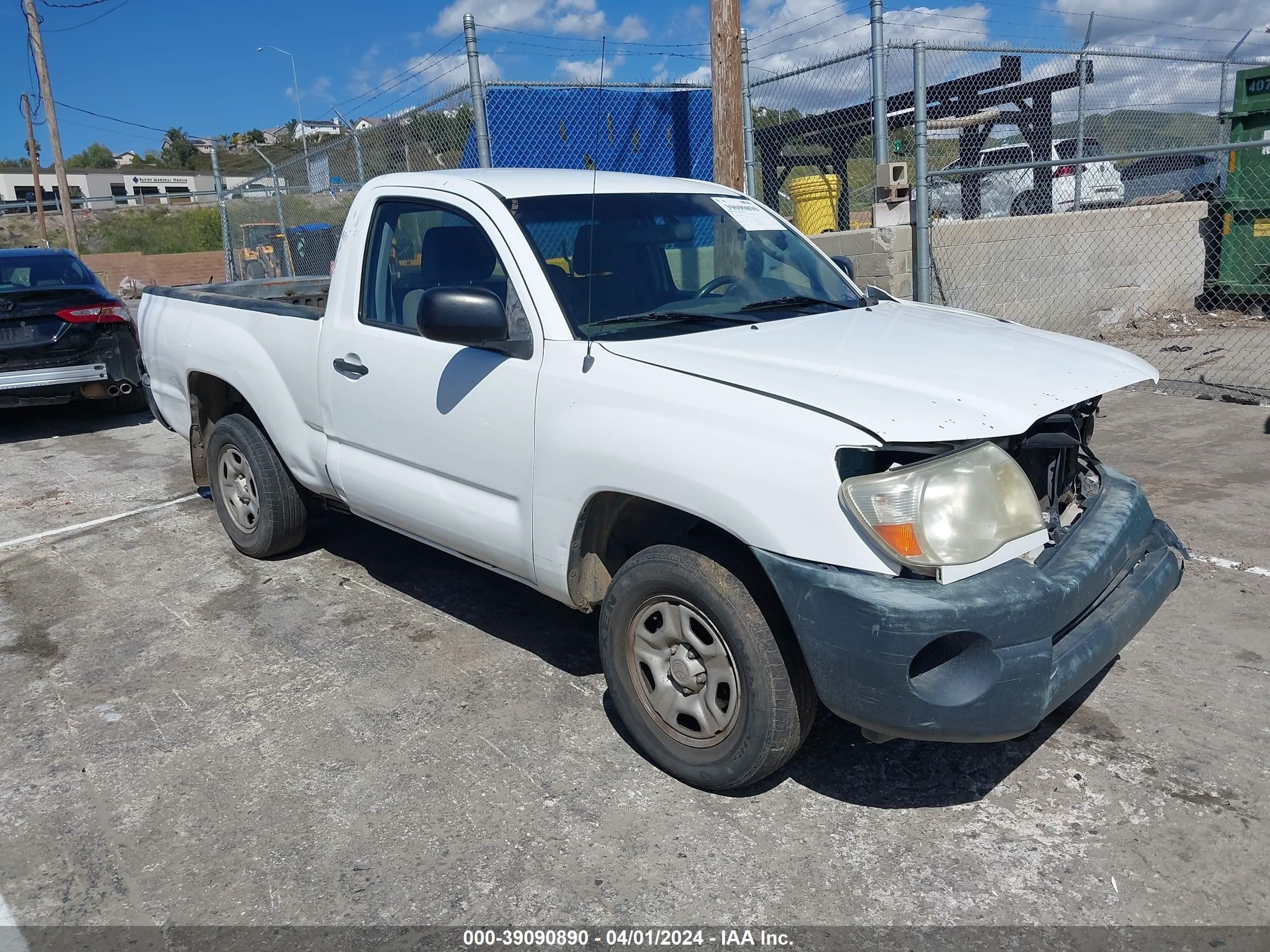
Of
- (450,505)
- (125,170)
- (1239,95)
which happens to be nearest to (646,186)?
(450,505)

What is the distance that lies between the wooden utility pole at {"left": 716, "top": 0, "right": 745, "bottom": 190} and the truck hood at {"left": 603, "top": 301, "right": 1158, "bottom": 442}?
485 centimetres

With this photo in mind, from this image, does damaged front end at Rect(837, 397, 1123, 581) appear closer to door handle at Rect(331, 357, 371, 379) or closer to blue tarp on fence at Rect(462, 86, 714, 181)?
door handle at Rect(331, 357, 371, 379)

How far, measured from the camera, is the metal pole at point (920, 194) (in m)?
8.55

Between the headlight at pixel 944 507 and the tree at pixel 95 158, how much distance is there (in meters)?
117

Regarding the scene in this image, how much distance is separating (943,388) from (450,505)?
190 cm

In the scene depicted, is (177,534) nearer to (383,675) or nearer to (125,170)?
(383,675)

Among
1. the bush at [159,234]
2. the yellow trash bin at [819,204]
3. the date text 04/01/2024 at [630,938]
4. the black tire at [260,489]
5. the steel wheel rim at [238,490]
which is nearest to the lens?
the date text 04/01/2024 at [630,938]

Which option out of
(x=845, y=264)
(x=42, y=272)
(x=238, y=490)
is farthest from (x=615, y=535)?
(x=42, y=272)

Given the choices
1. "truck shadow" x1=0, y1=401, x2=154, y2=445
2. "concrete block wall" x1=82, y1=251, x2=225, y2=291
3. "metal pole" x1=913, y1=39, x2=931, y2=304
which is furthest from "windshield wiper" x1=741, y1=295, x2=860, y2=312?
"concrete block wall" x1=82, y1=251, x2=225, y2=291

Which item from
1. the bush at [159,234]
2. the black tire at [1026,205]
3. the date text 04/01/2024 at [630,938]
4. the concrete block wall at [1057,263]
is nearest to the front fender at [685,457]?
the date text 04/01/2024 at [630,938]

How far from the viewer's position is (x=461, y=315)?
11.1 ft

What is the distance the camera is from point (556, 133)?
1166 cm

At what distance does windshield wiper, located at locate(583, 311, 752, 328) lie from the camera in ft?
11.9

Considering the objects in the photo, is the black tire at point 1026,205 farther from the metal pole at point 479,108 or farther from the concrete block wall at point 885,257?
the metal pole at point 479,108
